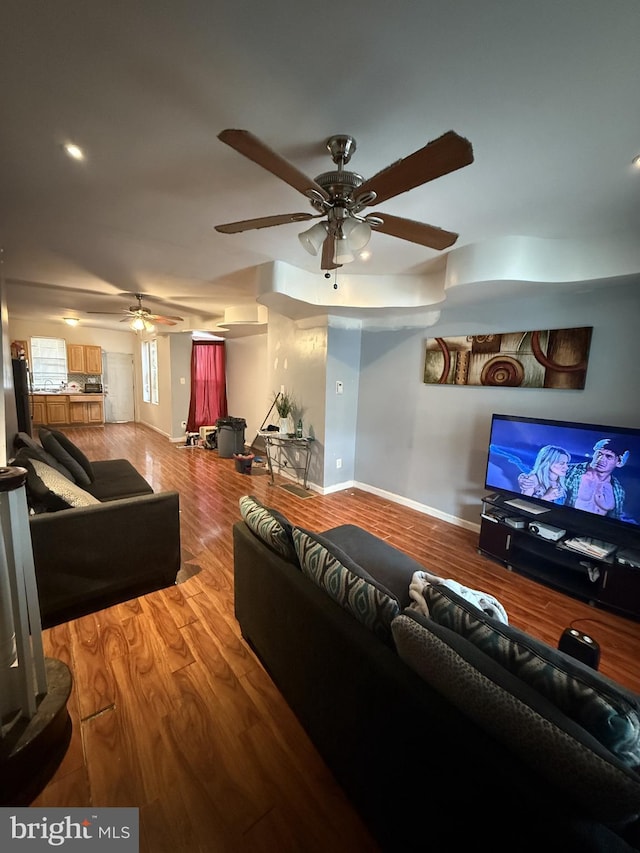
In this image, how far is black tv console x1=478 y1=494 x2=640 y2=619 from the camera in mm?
2199

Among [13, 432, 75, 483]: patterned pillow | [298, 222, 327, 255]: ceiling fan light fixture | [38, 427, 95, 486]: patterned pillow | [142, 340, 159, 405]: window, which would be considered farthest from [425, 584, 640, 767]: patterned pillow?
[142, 340, 159, 405]: window

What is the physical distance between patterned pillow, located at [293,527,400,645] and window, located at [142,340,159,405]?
747cm

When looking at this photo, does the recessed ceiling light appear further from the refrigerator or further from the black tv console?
the refrigerator

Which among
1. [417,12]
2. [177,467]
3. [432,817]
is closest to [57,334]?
[177,467]

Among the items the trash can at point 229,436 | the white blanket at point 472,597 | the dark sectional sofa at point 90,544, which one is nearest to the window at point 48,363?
the trash can at point 229,436

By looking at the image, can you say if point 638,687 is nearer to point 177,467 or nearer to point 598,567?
point 598,567

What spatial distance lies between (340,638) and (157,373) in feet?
25.3

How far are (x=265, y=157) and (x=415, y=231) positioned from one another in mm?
877

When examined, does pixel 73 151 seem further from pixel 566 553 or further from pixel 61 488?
pixel 566 553

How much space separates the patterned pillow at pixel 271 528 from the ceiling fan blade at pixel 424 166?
4.90 feet

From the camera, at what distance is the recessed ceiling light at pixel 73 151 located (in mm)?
1580

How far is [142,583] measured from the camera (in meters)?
2.22

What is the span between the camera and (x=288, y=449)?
480cm

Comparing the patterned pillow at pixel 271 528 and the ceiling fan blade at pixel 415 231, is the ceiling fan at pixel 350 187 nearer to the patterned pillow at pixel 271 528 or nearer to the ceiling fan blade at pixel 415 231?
the ceiling fan blade at pixel 415 231
